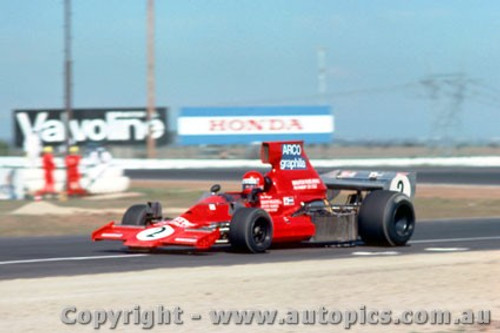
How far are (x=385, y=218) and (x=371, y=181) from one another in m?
1.27

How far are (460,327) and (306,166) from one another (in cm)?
880

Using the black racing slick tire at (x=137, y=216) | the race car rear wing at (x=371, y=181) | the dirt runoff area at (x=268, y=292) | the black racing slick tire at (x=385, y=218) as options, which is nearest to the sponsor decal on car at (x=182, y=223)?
the black racing slick tire at (x=137, y=216)

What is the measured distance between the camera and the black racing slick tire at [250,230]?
1731 cm

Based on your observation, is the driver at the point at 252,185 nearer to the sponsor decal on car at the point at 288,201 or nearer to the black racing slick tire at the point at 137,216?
the sponsor decal on car at the point at 288,201

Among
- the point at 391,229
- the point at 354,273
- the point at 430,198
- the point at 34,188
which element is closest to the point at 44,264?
the point at 354,273

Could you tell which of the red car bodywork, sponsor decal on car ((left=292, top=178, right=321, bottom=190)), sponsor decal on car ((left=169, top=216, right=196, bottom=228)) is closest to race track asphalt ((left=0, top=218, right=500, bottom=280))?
the red car bodywork

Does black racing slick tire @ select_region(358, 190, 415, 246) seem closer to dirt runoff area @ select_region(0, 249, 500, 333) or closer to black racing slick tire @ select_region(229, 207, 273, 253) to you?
black racing slick tire @ select_region(229, 207, 273, 253)

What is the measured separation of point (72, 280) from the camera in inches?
569

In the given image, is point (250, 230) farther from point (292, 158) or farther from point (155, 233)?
point (292, 158)

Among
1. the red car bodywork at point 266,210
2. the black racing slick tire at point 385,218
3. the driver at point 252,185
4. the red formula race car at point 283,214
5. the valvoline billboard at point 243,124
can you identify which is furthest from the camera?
the valvoline billboard at point 243,124

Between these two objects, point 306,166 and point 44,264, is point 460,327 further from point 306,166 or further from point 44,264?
point 306,166

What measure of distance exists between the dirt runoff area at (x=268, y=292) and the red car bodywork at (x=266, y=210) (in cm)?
162

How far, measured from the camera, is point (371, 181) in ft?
65.8

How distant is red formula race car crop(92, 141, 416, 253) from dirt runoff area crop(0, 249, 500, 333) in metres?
1.50
